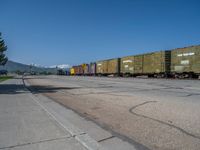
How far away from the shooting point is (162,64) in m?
34.3

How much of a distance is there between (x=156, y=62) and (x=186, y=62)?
22.7 feet

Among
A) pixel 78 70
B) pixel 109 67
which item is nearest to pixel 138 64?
pixel 109 67

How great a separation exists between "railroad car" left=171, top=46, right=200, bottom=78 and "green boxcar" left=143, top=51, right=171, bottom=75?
3.85 ft

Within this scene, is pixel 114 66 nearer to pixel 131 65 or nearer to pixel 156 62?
pixel 131 65

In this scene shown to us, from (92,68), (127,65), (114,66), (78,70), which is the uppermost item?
(127,65)

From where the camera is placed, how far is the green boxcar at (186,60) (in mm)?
28044

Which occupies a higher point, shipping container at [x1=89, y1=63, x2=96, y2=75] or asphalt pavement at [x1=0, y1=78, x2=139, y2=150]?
Result: shipping container at [x1=89, y1=63, x2=96, y2=75]

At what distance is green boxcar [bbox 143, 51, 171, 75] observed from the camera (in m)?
33.8

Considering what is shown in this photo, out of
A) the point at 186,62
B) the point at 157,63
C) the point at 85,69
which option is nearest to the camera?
the point at 186,62

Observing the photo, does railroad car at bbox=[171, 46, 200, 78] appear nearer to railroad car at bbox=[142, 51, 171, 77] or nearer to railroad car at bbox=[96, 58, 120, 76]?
railroad car at bbox=[142, 51, 171, 77]

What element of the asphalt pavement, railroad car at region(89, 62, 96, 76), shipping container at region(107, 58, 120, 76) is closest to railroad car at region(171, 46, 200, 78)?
shipping container at region(107, 58, 120, 76)

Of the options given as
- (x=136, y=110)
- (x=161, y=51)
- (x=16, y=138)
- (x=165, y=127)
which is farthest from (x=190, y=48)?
(x=16, y=138)

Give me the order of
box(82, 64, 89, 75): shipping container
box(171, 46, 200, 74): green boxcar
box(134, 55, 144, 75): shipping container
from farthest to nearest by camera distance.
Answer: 1. box(82, 64, 89, 75): shipping container
2. box(134, 55, 144, 75): shipping container
3. box(171, 46, 200, 74): green boxcar

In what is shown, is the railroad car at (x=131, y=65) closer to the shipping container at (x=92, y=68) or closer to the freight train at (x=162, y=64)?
the freight train at (x=162, y=64)
